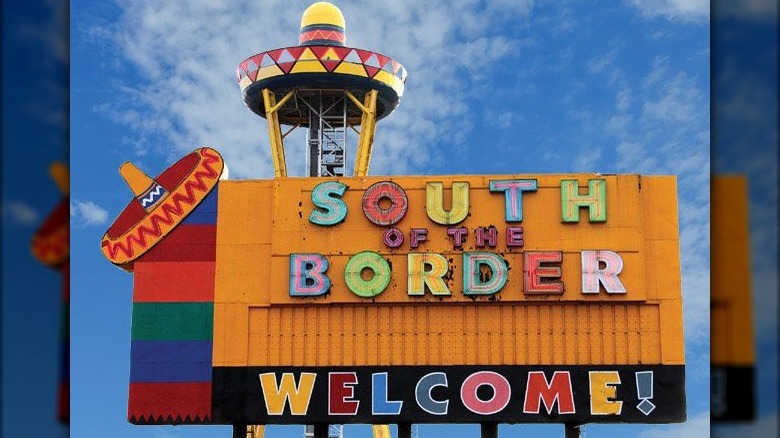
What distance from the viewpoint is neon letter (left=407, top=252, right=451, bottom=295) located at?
27.7 metres

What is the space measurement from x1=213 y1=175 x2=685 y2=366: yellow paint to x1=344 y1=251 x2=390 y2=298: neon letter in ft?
0.65

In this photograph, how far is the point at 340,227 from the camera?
93.0 ft

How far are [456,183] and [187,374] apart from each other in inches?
364

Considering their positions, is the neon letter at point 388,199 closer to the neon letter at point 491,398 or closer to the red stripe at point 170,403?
the neon letter at point 491,398

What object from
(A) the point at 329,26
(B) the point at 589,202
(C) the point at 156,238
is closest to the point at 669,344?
(B) the point at 589,202

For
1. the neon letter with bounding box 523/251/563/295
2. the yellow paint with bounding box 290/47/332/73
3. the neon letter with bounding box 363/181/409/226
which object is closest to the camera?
the neon letter with bounding box 523/251/563/295

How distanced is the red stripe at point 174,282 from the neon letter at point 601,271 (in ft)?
34.3

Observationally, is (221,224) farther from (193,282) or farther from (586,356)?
(586,356)

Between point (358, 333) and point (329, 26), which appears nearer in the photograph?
point (358, 333)

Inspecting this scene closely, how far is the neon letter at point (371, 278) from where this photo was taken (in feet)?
91.1

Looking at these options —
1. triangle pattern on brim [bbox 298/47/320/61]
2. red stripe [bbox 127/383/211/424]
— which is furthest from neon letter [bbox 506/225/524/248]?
triangle pattern on brim [bbox 298/47/320/61]

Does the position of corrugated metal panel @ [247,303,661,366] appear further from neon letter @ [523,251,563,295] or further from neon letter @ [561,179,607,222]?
neon letter @ [561,179,607,222]
